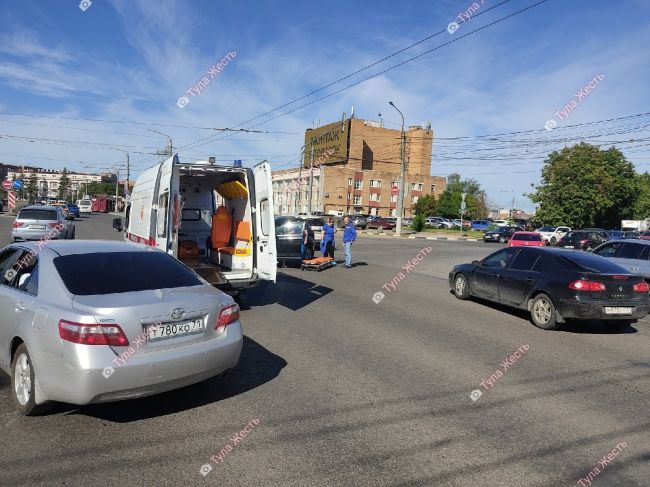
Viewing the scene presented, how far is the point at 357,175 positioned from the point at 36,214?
68.9 meters

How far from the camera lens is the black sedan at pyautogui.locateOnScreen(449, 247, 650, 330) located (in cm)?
809

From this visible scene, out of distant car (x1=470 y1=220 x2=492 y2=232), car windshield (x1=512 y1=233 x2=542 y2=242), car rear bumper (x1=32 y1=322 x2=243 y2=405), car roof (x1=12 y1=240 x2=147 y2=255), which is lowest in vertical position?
distant car (x1=470 y1=220 x2=492 y2=232)

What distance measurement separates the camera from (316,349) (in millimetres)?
6555

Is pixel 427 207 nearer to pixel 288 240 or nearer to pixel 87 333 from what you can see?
pixel 288 240

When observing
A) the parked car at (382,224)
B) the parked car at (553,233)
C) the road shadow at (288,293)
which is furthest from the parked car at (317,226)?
the parked car at (382,224)

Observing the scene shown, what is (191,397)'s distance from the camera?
475cm

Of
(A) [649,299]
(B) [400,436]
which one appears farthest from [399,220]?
(B) [400,436]

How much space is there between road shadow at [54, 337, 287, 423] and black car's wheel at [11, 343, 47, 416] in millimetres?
212

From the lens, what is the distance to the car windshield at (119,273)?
432cm

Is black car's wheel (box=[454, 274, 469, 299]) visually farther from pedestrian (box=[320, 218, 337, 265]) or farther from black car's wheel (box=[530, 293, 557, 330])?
pedestrian (box=[320, 218, 337, 265])

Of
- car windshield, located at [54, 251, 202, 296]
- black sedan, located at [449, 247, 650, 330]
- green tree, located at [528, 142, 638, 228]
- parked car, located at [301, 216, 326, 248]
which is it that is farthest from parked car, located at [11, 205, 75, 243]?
green tree, located at [528, 142, 638, 228]

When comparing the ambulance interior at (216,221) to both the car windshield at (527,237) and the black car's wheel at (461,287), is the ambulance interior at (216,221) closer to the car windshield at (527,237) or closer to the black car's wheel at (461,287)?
the black car's wheel at (461,287)

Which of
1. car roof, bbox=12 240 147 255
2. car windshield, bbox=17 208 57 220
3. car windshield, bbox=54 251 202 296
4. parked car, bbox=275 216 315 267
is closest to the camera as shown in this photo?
car windshield, bbox=54 251 202 296

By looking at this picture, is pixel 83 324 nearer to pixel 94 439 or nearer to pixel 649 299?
pixel 94 439
